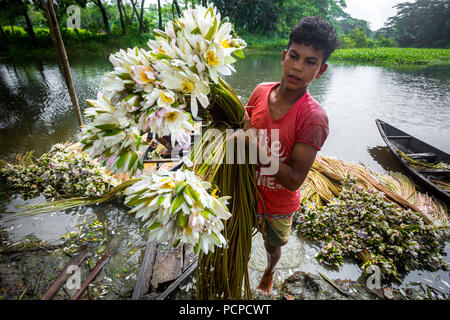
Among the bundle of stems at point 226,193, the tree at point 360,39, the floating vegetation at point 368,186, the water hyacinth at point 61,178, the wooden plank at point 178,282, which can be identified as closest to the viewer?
the bundle of stems at point 226,193

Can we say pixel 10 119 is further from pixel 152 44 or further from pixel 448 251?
pixel 448 251

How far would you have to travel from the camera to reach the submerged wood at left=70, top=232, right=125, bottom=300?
176cm

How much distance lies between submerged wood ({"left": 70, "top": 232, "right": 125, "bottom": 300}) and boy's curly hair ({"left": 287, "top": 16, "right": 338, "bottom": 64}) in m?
2.40

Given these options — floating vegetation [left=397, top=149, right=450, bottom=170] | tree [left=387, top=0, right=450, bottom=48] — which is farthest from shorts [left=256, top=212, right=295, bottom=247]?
tree [left=387, top=0, right=450, bottom=48]

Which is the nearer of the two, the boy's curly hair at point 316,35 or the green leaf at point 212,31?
the green leaf at point 212,31

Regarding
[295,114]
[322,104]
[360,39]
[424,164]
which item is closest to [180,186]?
[295,114]

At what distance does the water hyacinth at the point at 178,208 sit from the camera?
693 mm

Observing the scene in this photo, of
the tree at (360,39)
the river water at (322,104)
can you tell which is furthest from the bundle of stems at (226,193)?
the tree at (360,39)

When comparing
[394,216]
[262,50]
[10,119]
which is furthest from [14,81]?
[262,50]

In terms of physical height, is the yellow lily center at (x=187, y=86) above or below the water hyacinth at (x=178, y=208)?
above

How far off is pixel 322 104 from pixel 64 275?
7739 millimetres

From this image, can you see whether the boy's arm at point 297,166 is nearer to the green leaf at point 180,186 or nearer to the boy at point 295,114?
the boy at point 295,114

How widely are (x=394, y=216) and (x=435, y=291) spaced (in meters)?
0.75

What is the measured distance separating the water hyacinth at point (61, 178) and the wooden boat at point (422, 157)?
4839 millimetres
